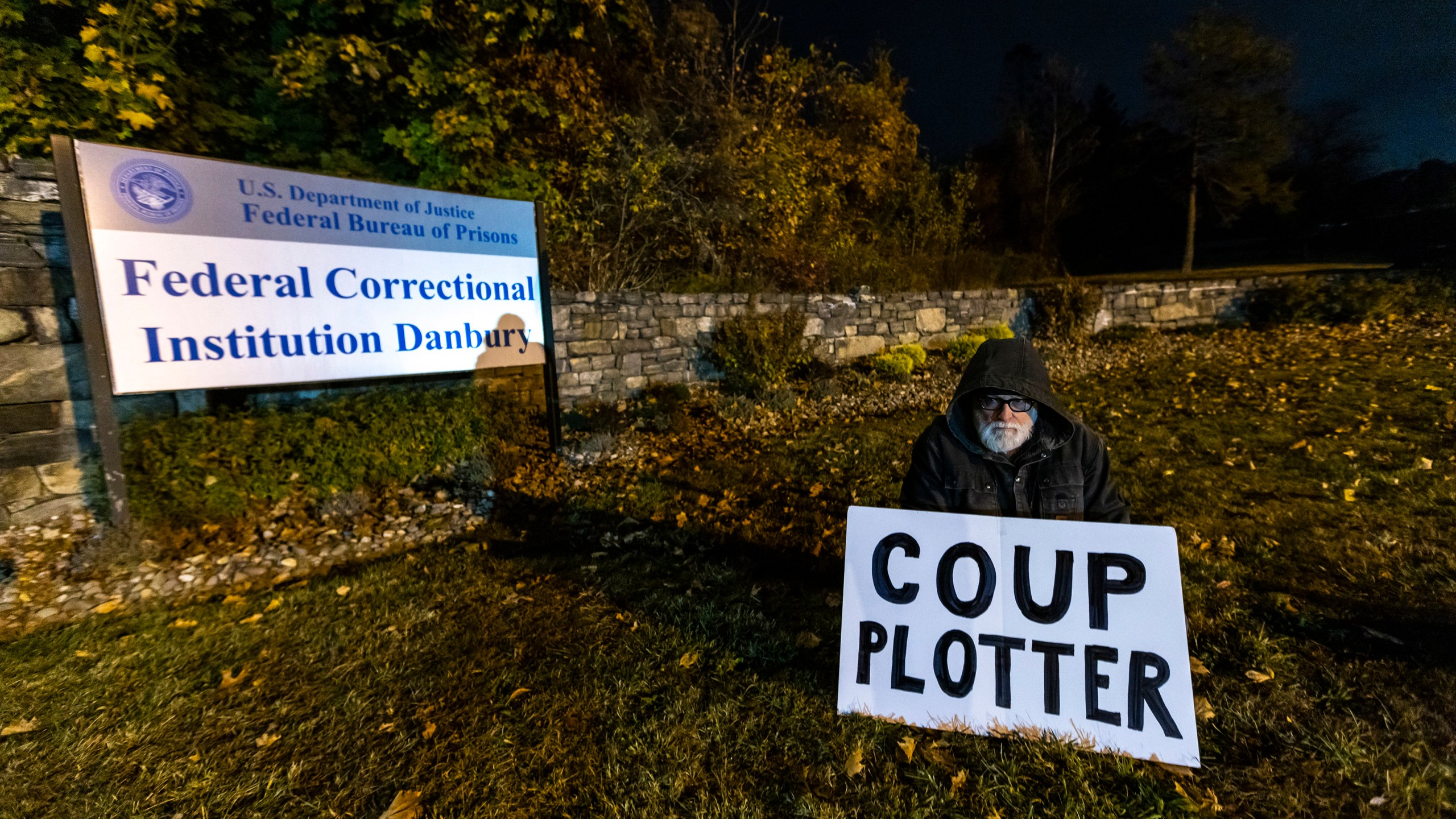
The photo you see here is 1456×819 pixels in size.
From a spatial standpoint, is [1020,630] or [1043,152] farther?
[1043,152]

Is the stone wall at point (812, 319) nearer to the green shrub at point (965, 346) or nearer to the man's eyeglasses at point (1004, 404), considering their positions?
the green shrub at point (965, 346)

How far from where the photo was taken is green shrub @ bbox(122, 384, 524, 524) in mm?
3590

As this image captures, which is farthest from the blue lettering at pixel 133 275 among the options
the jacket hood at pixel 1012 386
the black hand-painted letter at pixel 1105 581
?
the black hand-painted letter at pixel 1105 581

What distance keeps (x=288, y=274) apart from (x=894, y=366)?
7030mm

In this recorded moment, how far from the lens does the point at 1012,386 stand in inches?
81.1

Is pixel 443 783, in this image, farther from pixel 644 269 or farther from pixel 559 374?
pixel 644 269

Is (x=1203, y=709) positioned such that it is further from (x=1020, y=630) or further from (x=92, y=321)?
(x=92, y=321)

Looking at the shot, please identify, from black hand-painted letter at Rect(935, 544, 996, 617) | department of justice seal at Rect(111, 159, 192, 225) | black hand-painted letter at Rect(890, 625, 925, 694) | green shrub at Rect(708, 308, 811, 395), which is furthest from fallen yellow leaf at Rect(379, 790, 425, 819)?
green shrub at Rect(708, 308, 811, 395)

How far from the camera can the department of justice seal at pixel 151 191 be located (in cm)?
345

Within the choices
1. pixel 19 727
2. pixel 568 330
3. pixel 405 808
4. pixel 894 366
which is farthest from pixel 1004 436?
pixel 894 366

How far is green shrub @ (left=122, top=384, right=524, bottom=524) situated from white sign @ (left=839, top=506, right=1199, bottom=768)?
12.5 ft

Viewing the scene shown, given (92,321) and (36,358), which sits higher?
(92,321)

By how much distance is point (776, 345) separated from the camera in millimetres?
7500

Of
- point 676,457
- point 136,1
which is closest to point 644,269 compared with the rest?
point 676,457
